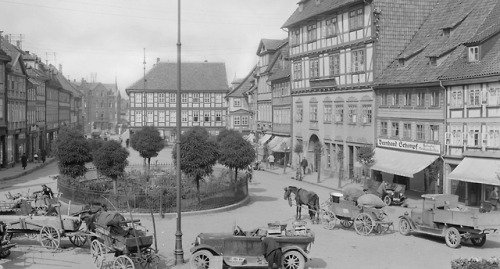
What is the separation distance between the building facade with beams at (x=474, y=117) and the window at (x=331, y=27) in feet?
42.2

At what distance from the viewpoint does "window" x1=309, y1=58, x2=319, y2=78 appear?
151 feet

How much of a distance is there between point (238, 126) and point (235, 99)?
4.64 metres

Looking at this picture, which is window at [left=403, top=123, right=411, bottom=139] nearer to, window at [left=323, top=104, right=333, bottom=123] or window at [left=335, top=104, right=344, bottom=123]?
window at [left=335, top=104, right=344, bottom=123]

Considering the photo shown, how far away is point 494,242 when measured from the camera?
21.0m

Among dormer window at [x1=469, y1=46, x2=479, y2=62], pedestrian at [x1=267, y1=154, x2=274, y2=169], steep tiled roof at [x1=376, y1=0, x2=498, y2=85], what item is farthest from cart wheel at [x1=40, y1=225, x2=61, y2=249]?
pedestrian at [x1=267, y1=154, x2=274, y2=169]

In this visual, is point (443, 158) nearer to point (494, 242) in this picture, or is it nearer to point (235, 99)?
point (494, 242)

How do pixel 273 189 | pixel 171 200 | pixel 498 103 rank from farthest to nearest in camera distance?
pixel 273 189
pixel 498 103
pixel 171 200

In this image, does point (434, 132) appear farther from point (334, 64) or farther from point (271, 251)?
point (271, 251)

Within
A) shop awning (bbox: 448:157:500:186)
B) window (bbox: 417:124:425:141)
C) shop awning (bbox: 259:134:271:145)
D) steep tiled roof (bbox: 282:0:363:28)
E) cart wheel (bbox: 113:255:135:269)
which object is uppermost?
steep tiled roof (bbox: 282:0:363:28)

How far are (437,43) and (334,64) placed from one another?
9.64 metres

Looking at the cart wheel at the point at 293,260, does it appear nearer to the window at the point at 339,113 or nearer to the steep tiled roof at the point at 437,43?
the steep tiled roof at the point at 437,43

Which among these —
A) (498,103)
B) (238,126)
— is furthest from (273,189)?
(238,126)

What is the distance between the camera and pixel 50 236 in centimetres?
1792

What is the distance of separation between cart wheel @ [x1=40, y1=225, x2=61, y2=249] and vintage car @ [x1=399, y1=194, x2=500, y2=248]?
12.5m
